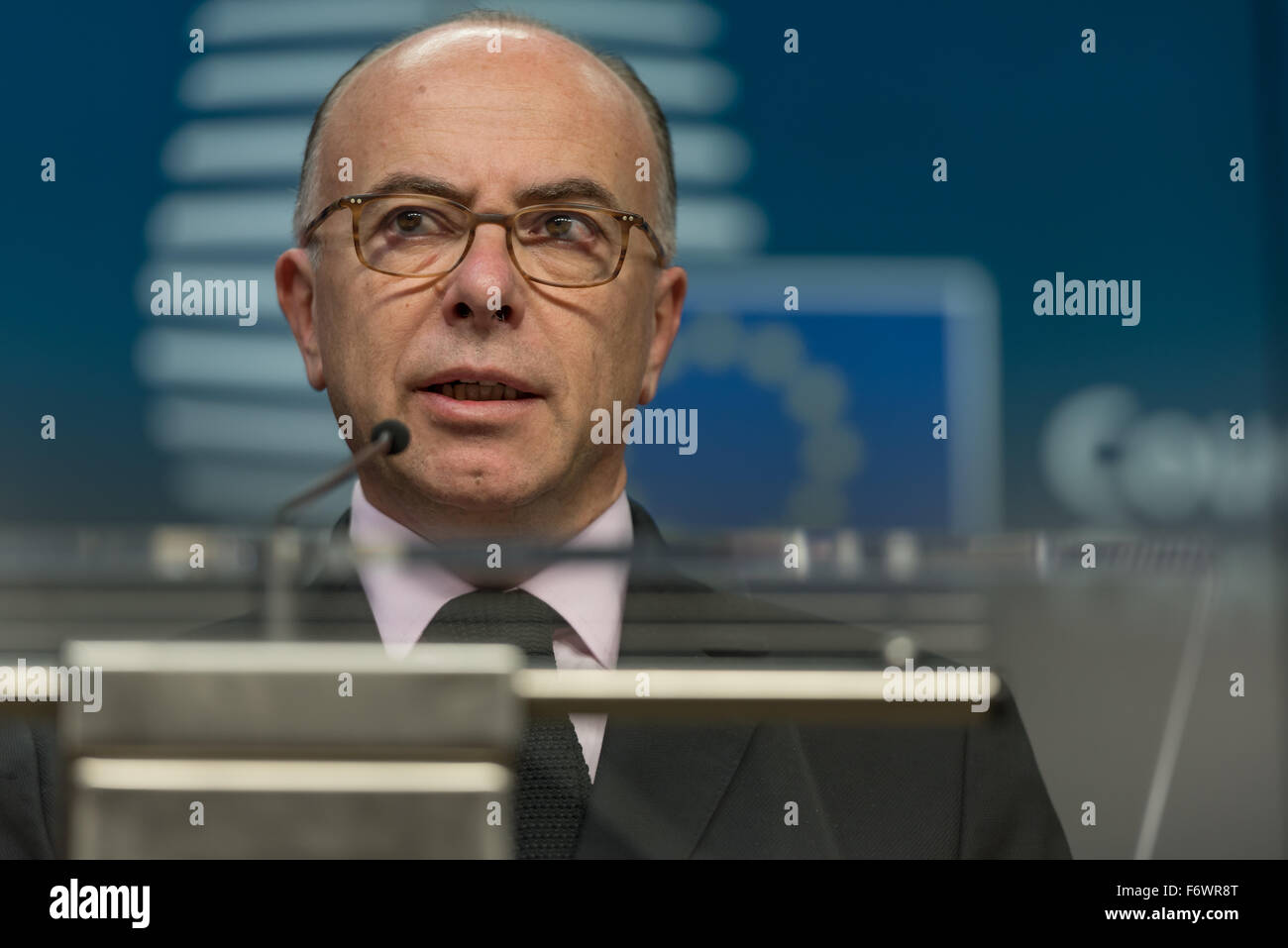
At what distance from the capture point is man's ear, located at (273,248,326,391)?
183 cm

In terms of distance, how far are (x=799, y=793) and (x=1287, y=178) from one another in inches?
40.2

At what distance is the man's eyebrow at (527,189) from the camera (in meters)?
1.72

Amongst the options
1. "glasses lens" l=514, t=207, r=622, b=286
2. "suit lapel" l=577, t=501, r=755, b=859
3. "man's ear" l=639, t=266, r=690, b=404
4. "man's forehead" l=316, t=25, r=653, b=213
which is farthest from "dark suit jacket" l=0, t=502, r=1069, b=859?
"man's forehead" l=316, t=25, r=653, b=213

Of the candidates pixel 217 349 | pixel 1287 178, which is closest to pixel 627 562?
pixel 217 349

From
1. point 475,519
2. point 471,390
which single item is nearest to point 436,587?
point 475,519

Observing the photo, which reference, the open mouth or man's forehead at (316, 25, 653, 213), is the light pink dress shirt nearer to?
the open mouth

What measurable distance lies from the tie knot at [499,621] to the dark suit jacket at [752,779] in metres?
0.09

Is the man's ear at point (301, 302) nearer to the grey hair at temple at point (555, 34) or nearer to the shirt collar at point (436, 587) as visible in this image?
the grey hair at temple at point (555, 34)

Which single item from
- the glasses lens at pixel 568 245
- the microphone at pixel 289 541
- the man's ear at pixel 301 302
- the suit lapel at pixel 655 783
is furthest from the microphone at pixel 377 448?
the suit lapel at pixel 655 783

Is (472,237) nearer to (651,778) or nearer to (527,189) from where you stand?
(527,189)

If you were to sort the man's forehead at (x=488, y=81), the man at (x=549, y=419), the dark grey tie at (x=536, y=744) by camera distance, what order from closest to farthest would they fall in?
A: the dark grey tie at (x=536, y=744) < the man at (x=549, y=419) < the man's forehead at (x=488, y=81)

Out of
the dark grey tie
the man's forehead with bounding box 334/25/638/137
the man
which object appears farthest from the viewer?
the man's forehead with bounding box 334/25/638/137

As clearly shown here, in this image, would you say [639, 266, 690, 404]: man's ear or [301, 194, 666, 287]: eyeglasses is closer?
[301, 194, 666, 287]: eyeglasses
